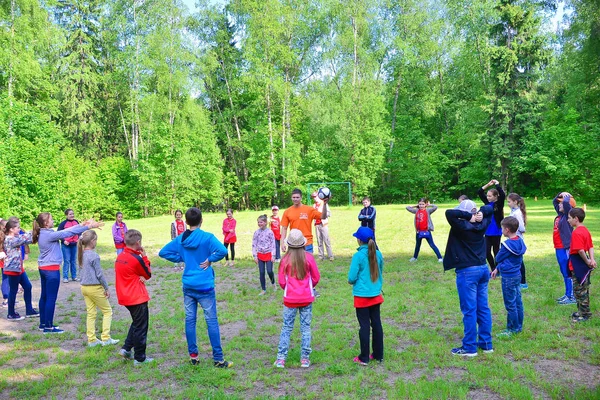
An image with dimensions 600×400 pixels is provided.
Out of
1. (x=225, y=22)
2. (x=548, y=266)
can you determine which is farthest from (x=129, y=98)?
(x=548, y=266)

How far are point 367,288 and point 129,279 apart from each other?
9.76 feet

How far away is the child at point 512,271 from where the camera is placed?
19.2 feet

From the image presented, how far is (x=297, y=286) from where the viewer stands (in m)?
5.21

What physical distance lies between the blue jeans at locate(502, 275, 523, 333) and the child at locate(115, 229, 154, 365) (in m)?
4.77

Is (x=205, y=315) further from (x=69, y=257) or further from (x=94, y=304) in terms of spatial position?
(x=69, y=257)

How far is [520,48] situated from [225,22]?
25.1 metres

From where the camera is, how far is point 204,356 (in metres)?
5.78

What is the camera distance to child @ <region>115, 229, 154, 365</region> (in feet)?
17.8

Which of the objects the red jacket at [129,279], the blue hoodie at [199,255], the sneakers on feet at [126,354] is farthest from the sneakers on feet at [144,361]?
the blue hoodie at [199,255]

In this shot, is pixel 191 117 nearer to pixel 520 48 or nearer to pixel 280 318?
pixel 520 48

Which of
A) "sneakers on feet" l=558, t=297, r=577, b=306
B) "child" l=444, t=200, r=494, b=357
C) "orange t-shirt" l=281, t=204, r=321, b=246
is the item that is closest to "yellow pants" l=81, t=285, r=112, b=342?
"orange t-shirt" l=281, t=204, r=321, b=246

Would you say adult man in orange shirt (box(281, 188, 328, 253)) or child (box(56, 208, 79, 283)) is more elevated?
adult man in orange shirt (box(281, 188, 328, 253))

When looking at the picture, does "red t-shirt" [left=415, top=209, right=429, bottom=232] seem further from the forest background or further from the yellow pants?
the forest background

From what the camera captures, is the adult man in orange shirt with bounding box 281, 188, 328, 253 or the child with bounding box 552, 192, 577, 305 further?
the adult man in orange shirt with bounding box 281, 188, 328, 253
